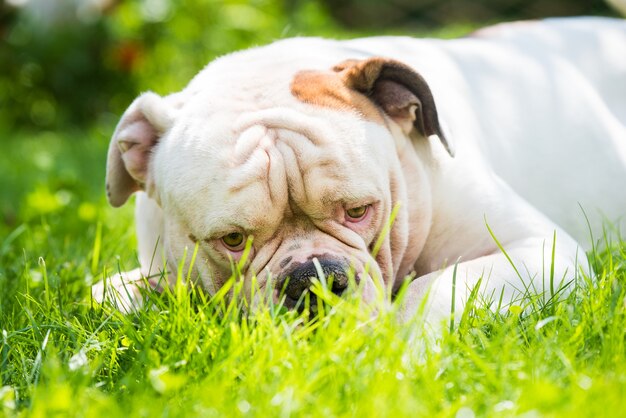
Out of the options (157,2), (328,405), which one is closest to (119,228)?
(328,405)

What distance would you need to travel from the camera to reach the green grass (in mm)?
1897

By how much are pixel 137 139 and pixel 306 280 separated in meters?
1.00

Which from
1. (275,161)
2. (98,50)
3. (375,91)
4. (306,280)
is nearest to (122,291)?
(275,161)

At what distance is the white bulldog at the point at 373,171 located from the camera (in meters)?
2.74

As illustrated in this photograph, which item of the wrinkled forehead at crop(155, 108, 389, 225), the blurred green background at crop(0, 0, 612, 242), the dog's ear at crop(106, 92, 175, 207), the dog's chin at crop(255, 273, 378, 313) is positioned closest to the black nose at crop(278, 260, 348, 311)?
the dog's chin at crop(255, 273, 378, 313)

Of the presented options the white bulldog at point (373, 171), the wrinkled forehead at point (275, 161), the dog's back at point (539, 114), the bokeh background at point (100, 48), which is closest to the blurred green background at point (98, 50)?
the bokeh background at point (100, 48)

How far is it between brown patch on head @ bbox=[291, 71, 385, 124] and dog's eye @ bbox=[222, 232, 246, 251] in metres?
0.52

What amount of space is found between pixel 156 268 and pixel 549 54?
2018 millimetres

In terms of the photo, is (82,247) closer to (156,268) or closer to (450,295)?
(156,268)

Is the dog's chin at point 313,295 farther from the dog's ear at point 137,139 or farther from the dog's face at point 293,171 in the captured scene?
the dog's ear at point 137,139

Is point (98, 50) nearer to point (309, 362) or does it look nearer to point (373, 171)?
point (373, 171)

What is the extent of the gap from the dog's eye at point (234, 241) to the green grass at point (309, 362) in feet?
0.82

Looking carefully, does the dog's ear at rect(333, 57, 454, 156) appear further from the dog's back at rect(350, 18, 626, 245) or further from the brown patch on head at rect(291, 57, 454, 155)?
the dog's back at rect(350, 18, 626, 245)

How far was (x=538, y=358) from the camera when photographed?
6.91 ft
